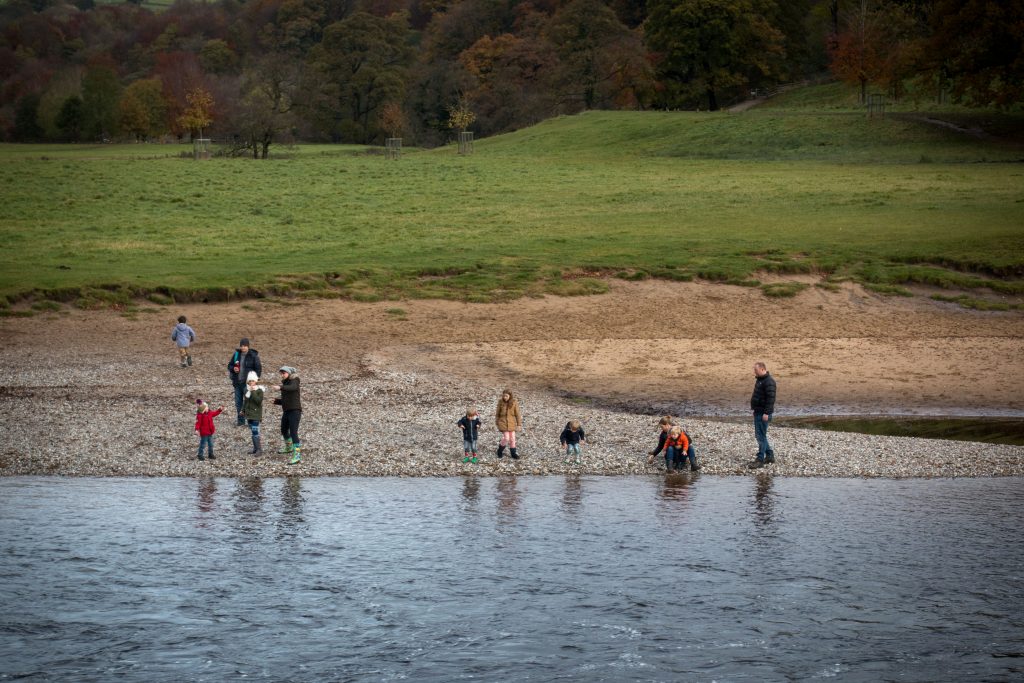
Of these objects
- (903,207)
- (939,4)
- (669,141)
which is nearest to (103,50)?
(669,141)

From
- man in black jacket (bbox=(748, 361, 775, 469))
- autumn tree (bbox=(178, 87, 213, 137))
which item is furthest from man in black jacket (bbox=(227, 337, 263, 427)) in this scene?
autumn tree (bbox=(178, 87, 213, 137))

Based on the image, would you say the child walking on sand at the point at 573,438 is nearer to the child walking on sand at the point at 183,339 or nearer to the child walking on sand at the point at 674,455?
the child walking on sand at the point at 674,455

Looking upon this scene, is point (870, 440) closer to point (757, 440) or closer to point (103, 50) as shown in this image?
point (757, 440)

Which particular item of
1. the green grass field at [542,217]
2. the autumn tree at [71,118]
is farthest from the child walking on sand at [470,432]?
the autumn tree at [71,118]

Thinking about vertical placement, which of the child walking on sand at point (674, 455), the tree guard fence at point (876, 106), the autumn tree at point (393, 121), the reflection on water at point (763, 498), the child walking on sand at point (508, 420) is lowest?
the reflection on water at point (763, 498)

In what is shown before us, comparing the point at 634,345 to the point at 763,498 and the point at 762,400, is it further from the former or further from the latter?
the point at 763,498

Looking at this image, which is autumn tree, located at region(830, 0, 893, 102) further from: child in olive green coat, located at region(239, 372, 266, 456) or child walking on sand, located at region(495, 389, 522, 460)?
child in olive green coat, located at region(239, 372, 266, 456)

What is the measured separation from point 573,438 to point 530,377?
8.24m

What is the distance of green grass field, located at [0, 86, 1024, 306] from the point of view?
4122 cm

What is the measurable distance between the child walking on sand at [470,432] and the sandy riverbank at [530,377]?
1.13 ft

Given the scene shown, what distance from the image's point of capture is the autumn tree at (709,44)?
10575 centimetres

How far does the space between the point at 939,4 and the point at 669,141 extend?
20.9 metres

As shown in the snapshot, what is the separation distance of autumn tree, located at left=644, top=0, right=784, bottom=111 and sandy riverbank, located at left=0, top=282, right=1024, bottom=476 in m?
71.5

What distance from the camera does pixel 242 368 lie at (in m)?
25.6
